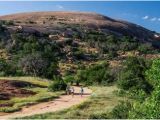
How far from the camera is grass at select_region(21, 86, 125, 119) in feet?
104

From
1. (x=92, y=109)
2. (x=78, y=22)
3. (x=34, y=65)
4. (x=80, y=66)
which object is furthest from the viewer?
(x=78, y=22)

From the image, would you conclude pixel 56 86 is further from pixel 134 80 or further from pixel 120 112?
pixel 120 112

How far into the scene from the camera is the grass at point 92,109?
31562 mm

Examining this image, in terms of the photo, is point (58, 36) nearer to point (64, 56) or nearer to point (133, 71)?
point (64, 56)

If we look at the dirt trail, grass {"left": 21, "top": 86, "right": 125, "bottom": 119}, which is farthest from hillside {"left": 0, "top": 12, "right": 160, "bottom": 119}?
the dirt trail

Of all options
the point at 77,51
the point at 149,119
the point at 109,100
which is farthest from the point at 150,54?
the point at 149,119

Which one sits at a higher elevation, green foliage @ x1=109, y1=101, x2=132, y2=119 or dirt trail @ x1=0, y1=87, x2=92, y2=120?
green foliage @ x1=109, y1=101, x2=132, y2=119

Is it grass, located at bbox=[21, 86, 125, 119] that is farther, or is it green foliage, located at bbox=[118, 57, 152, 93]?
green foliage, located at bbox=[118, 57, 152, 93]

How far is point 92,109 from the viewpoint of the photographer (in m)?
35.6

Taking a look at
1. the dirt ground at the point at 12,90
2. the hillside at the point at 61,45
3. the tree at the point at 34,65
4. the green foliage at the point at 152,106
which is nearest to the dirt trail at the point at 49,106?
the dirt ground at the point at 12,90

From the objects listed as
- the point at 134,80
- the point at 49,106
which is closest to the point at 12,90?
the point at 49,106

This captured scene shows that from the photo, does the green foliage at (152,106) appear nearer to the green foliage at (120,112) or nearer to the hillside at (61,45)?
the green foliage at (120,112)

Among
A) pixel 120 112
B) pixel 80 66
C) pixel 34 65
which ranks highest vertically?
pixel 120 112

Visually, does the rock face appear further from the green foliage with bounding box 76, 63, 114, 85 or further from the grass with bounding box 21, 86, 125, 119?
the grass with bounding box 21, 86, 125, 119
